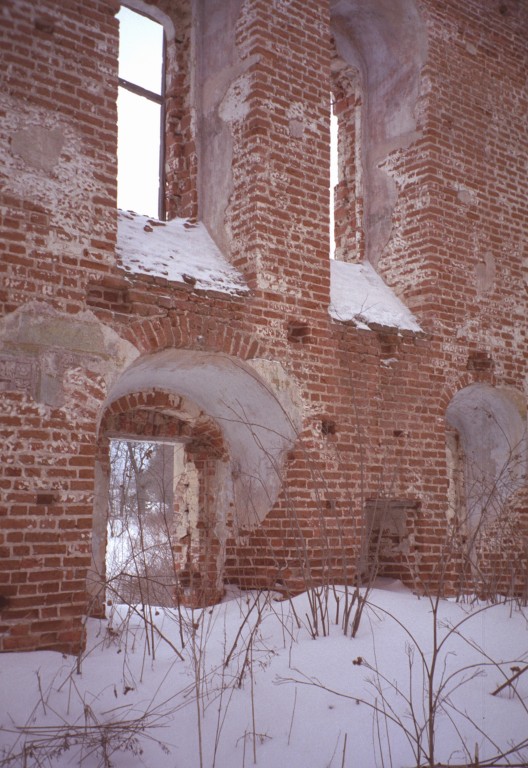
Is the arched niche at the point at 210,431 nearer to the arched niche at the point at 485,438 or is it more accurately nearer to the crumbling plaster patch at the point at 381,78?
the arched niche at the point at 485,438

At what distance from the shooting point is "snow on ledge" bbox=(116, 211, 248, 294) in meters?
5.58

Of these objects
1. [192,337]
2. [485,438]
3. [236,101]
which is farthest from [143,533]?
[485,438]

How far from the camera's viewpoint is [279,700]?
3740 millimetres

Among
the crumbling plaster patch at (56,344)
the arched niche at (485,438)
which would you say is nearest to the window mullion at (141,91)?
the crumbling plaster patch at (56,344)

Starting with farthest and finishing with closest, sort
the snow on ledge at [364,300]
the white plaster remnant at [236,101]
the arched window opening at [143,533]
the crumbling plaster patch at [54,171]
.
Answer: the snow on ledge at [364,300] < the white plaster remnant at [236,101] < the crumbling plaster patch at [54,171] < the arched window opening at [143,533]

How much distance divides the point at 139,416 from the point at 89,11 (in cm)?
341

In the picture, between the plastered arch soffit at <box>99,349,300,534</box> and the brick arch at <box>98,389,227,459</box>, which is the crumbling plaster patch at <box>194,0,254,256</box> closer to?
the plastered arch soffit at <box>99,349,300,534</box>

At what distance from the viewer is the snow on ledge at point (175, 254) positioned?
220 inches

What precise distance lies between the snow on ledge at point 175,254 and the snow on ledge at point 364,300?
1081 millimetres

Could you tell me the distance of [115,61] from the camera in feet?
17.8

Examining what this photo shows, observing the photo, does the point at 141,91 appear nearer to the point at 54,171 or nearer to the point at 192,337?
the point at 54,171

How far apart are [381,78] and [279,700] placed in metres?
6.69

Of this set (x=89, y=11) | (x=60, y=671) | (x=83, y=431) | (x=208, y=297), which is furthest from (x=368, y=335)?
(x=60, y=671)

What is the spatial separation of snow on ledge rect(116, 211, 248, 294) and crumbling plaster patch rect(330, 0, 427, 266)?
2.24 metres
